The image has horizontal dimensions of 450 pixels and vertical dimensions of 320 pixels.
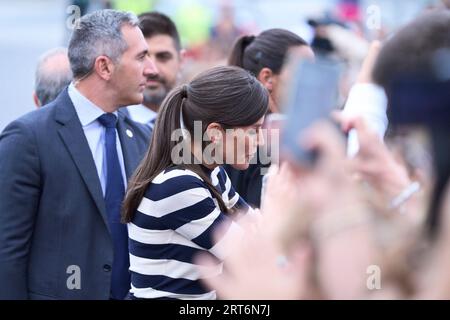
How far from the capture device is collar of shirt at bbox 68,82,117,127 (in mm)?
3641

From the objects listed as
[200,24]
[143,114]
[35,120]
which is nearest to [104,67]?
[35,120]

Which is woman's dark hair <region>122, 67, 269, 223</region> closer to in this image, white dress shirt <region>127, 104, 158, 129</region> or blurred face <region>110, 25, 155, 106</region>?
blurred face <region>110, 25, 155, 106</region>

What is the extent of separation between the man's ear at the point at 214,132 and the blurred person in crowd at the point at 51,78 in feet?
4.96

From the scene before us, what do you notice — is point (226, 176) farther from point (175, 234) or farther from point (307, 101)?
point (307, 101)

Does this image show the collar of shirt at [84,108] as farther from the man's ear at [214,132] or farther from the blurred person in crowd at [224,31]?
the blurred person in crowd at [224,31]

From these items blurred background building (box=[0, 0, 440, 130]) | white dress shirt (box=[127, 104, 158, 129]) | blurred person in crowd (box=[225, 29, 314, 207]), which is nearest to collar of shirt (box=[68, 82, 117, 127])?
blurred person in crowd (box=[225, 29, 314, 207])

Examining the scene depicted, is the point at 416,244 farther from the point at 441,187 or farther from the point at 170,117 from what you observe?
the point at 170,117

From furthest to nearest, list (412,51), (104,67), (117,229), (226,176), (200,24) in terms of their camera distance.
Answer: (200,24)
(104,67)
(117,229)
(226,176)
(412,51)

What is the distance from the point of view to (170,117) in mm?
3025

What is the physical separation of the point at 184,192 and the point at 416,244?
1.53m

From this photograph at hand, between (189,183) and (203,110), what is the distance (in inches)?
11.7

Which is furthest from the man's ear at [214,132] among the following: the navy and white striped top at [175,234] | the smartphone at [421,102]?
the smartphone at [421,102]

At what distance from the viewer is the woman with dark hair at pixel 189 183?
112 inches

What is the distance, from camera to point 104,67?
384 cm
